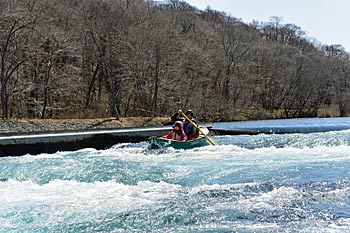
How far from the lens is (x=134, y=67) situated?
36594 mm

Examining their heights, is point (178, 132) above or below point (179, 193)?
above

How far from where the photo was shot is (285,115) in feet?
178

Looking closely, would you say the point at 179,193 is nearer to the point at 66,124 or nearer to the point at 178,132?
the point at 178,132

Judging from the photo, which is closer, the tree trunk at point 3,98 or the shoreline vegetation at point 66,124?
the shoreline vegetation at point 66,124

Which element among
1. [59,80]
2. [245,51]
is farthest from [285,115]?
[59,80]

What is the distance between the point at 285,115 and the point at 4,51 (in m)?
36.7

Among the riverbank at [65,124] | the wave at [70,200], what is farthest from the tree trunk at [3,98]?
the wave at [70,200]

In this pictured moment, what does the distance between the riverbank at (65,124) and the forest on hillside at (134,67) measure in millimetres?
2289

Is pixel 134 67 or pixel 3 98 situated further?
pixel 134 67

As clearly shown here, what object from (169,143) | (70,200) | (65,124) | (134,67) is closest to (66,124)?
(65,124)

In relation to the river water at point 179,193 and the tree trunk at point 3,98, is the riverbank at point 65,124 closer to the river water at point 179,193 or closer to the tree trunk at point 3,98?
the tree trunk at point 3,98

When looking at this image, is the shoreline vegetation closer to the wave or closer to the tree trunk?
the tree trunk

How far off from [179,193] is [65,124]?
18208mm

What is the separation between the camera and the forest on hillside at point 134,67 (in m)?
29.9
